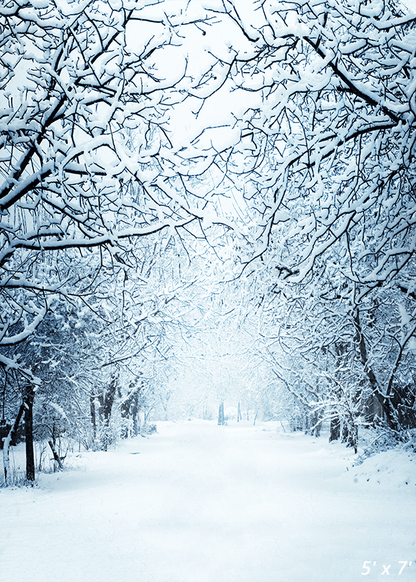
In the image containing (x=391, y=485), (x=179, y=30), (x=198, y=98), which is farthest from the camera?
(x=391, y=485)

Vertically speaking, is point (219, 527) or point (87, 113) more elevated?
point (87, 113)

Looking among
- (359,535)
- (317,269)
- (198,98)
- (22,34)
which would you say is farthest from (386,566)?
(22,34)

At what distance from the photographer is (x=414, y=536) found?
5117mm

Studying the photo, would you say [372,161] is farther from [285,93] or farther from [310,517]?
[310,517]

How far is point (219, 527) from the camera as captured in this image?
6039 millimetres

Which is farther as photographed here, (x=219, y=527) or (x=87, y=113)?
(x=219, y=527)

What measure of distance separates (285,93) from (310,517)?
19.7 feet

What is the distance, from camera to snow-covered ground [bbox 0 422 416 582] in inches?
173

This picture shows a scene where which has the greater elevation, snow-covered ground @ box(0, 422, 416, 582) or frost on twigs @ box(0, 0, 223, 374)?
frost on twigs @ box(0, 0, 223, 374)

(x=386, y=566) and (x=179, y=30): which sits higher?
(x=179, y=30)

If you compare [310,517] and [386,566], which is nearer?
[386,566]

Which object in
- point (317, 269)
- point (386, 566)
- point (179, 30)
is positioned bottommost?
point (386, 566)

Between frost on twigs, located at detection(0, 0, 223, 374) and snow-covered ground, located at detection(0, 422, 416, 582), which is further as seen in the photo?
snow-covered ground, located at detection(0, 422, 416, 582)

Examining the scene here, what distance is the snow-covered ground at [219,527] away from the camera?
4.39 metres
